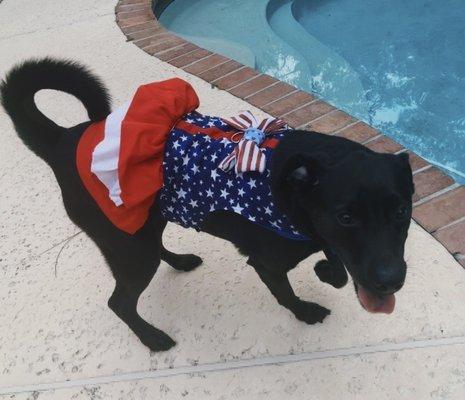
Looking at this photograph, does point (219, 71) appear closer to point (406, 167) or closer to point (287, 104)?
point (287, 104)

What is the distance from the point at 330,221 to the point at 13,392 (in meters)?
1.31

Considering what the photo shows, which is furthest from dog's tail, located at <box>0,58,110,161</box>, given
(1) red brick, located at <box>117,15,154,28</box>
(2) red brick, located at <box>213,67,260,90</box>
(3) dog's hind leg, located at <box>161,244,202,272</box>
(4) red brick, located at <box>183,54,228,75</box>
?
(1) red brick, located at <box>117,15,154,28</box>

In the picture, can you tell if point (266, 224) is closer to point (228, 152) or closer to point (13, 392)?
point (228, 152)

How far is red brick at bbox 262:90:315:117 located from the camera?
279 centimetres

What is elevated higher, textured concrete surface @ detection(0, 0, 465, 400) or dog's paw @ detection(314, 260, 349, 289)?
dog's paw @ detection(314, 260, 349, 289)

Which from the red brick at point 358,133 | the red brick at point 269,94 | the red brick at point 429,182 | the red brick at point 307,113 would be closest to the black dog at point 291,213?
the red brick at point 429,182

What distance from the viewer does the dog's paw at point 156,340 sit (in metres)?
1.77

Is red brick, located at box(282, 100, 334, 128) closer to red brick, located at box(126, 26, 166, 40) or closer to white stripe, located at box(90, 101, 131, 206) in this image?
white stripe, located at box(90, 101, 131, 206)

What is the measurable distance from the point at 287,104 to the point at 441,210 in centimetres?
115

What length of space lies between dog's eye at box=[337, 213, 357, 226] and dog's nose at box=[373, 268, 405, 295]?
0.44 feet

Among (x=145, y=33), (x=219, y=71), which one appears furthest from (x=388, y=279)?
(x=145, y=33)

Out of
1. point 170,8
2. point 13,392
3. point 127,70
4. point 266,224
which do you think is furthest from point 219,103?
point 170,8

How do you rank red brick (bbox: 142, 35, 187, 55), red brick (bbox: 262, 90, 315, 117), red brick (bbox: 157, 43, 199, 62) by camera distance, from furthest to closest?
1. red brick (bbox: 142, 35, 187, 55)
2. red brick (bbox: 157, 43, 199, 62)
3. red brick (bbox: 262, 90, 315, 117)

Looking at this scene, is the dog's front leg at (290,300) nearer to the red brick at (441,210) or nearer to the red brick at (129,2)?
the red brick at (441,210)
